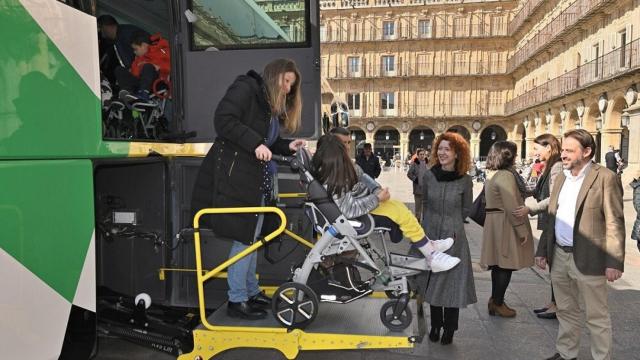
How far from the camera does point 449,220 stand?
4.25m

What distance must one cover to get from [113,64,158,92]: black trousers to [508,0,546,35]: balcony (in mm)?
40898

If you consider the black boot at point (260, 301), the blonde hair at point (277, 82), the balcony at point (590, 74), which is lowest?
the black boot at point (260, 301)

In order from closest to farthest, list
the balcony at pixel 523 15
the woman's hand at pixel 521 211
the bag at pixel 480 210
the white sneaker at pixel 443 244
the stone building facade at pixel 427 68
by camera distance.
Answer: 1. the white sneaker at pixel 443 244
2. the woman's hand at pixel 521 211
3. the bag at pixel 480 210
4. the balcony at pixel 523 15
5. the stone building facade at pixel 427 68

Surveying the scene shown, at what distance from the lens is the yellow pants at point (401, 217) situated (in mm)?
3491

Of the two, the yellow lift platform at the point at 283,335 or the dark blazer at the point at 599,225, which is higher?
the dark blazer at the point at 599,225

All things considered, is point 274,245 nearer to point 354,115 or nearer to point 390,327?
point 390,327

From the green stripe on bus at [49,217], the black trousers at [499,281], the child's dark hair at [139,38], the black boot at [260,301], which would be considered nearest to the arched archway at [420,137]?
the black trousers at [499,281]

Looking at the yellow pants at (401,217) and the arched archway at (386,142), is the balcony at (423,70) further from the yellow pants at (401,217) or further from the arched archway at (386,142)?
the yellow pants at (401,217)

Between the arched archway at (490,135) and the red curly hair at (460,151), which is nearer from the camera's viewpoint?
the red curly hair at (460,151)

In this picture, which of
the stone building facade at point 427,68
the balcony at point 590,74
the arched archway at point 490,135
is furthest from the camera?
the arched archway at point 490,135

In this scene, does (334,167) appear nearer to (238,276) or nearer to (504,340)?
(238,276)

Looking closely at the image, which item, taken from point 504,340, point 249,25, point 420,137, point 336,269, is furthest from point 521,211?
point 420,137

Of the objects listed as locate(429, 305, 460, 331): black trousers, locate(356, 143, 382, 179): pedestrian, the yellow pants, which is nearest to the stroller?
A: the yellow pants

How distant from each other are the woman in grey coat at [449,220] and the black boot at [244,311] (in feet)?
4.87
